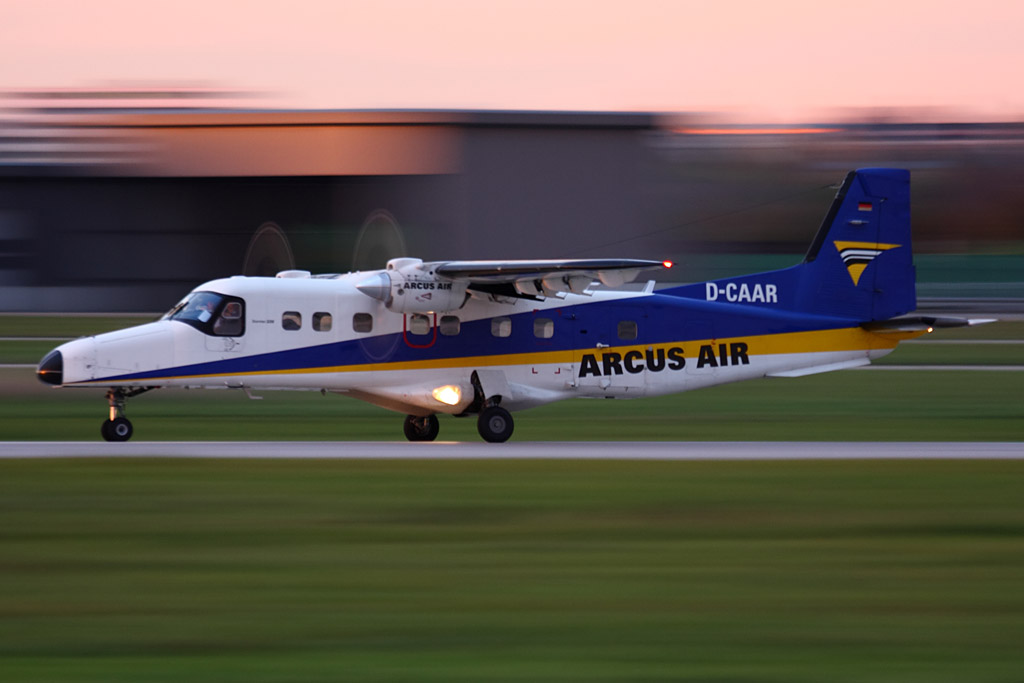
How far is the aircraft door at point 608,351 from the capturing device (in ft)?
55.1

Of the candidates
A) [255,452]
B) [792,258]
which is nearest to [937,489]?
[255,452]

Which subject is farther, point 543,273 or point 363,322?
point 363,322

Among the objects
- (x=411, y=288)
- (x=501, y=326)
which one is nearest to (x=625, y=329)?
(x=501, y=326)

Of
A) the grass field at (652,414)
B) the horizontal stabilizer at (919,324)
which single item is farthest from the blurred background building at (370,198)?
the horizontal stabilizer at (919,324)

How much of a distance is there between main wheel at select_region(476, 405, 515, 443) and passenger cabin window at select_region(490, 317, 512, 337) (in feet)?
3.29

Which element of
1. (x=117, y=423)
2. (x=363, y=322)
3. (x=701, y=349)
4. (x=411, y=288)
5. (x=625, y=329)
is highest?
(x=411, y=288)

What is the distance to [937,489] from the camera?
511 inches

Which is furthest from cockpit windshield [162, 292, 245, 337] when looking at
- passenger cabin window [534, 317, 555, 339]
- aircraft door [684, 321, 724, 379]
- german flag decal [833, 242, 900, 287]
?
german flag decal [833, 242, 900, 287]

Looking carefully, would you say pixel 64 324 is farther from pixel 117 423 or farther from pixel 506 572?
pixel 506 572

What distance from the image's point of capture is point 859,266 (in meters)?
17.2

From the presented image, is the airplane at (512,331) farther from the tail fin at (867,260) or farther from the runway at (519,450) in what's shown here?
the runway at (519,450)

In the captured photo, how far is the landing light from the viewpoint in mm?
→ 16328

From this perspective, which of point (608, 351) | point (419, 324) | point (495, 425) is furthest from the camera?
point (608, 351)

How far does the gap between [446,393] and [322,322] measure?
6.15 ft
